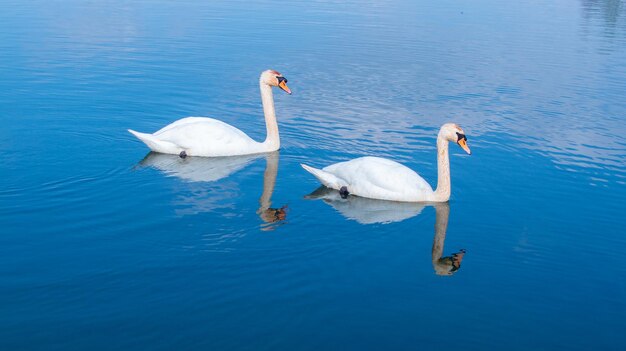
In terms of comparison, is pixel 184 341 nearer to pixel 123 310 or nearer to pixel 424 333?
pixel 123 310

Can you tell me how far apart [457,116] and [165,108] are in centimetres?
638

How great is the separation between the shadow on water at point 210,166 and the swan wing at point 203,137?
0.16m

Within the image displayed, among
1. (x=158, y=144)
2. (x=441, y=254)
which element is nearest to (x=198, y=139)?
(x=158, y=144)

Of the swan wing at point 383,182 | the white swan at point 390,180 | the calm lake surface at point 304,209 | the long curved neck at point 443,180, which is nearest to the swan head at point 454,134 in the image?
the white swan at point 390,180

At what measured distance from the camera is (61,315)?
8.88 metres

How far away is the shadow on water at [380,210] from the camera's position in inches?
482

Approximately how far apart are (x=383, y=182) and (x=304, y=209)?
1315 millimetres

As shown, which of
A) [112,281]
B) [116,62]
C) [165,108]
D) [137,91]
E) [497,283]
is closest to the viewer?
[112,281]

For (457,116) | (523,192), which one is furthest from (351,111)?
(523,192)

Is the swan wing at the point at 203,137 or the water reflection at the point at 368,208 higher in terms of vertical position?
the swan wing at the point at 203,137

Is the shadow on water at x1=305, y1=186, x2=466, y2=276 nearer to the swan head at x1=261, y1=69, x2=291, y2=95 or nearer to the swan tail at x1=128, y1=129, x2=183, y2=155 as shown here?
the swan tail at x1=128, y1=129, x2=183, y2=155

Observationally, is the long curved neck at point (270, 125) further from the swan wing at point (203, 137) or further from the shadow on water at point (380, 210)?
the shadow on water at point (380, 210)

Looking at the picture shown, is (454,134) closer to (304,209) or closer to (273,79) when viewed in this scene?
(304,209)

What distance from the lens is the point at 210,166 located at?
14672mm
